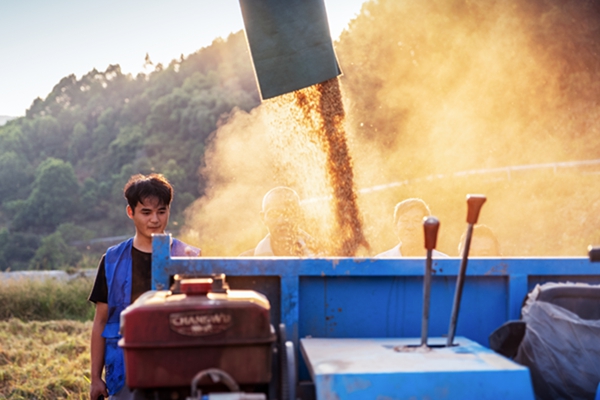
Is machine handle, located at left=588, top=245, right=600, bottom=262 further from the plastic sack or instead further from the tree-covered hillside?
the tree-covered hillside

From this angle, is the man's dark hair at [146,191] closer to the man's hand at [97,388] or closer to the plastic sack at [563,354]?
the man's hand at [97,388]

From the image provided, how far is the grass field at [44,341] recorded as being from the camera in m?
5.41

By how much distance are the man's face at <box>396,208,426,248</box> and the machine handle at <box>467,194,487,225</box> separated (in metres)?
2.32

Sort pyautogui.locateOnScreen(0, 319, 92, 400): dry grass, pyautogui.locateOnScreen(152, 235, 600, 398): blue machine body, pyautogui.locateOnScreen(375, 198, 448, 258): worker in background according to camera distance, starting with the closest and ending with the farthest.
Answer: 1. pyautogui.locateOnScreen(152, 235, 600, 398): blue machine body
2. pyautogui.locateOnScreen(375, 198, 448, 258): worker in background
3. pyautogui.locateOnScreen(0, 319, 92, 400): dry grass

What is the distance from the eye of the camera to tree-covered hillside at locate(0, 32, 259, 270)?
30.0 m

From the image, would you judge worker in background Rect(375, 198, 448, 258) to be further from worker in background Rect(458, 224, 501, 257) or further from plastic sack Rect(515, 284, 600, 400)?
plastic sack Rect(515, 284, 600, 400)

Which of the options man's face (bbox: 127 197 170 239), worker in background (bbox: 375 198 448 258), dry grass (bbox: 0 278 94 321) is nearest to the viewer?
man's face (bbox: 127 197 170 239)

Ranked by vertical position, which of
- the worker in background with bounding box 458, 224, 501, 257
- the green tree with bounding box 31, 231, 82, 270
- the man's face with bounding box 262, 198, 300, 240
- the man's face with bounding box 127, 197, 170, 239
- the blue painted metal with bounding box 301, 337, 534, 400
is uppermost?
the man's face with bounding box 127, 197, 170, 239

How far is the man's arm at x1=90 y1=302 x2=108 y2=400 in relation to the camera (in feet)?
8.47

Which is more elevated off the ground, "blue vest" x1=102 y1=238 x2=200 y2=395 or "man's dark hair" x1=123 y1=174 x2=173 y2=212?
"man's dark hair" x1=123 y1=174 x2=173 y2=212

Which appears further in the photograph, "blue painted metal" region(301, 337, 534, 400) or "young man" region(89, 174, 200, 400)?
"young man" region(89, 174, 200, 400)

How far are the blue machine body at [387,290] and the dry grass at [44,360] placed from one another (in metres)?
3.46

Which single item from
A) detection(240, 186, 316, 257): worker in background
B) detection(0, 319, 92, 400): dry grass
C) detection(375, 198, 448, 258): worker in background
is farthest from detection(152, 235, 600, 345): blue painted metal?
detection(0, 319, 92, 400): dry grass

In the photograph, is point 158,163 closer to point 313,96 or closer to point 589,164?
point 589,164
